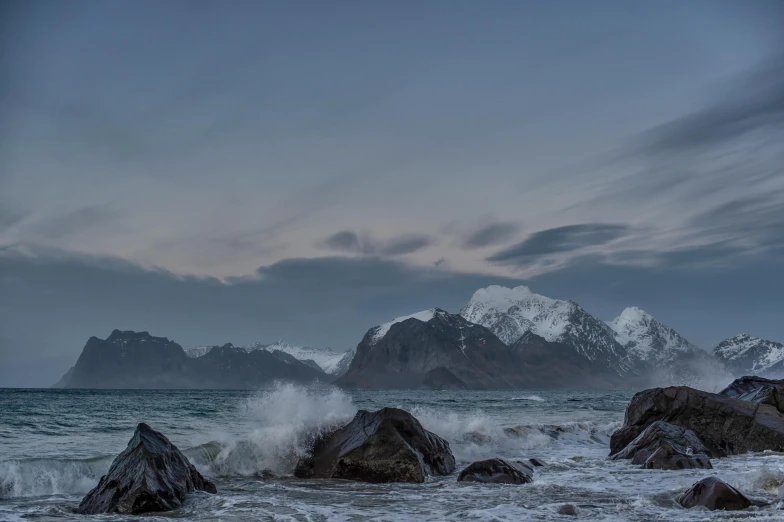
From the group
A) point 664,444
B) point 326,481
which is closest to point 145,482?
point 326,481

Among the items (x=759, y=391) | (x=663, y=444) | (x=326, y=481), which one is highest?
(x=759, y=391)

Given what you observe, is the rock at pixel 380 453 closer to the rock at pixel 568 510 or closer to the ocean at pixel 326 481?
the ocean at pixel 326 481

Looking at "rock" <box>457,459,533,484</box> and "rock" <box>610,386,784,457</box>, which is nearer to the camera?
"rock" <box>457,459,533,484</box>

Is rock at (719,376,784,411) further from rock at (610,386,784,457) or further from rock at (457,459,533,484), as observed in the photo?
rock at (457,459,533,484)

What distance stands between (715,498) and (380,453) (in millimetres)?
9472

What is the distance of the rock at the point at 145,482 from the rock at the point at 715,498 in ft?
37.7

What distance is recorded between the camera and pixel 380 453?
62.8ft

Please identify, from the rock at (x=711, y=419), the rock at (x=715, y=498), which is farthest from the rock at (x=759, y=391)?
the rock at (x=715, y=498)

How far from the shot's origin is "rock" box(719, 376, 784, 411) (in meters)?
27.2

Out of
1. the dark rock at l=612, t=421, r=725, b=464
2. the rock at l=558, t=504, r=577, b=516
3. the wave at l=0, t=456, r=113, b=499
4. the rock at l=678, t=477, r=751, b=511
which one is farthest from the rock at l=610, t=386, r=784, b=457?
the wave at l=0, t=456, r=113, b=499

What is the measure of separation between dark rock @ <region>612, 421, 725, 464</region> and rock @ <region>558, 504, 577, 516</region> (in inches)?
340

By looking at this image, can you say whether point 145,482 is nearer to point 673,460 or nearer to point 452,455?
point 452,455

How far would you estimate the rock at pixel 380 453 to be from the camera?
1873 centimetres

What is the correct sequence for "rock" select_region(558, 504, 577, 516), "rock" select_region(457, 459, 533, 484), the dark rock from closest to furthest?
1. "rock" select_region(558, 504, 577, 516)
2. "rock" select_region(457, 459, 533, 484)
3. the dark rock
